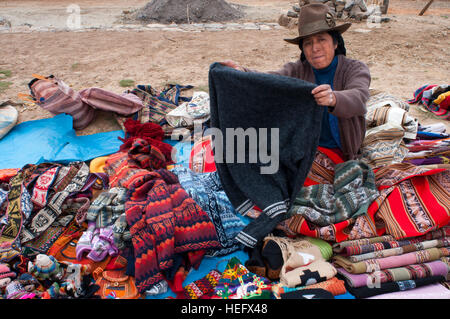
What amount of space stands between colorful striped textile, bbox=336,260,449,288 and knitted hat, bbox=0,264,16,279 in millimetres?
2094

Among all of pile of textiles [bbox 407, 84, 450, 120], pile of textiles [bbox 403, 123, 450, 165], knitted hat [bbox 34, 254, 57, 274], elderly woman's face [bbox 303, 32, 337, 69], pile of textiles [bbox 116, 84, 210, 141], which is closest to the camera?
knitted hat [bbox 34, 254, 57, 274]

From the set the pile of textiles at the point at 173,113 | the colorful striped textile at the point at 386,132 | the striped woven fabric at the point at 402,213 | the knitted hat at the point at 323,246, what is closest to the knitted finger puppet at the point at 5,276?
the striped woven fabric at the point at 402,213

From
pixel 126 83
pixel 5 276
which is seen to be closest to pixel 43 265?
pixel 5 276

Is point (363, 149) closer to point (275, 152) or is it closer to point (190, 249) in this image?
point (275, 152)

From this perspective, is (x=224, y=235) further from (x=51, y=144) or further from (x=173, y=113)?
(x=51, y=144)

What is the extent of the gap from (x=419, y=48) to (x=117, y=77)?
21.3 ft

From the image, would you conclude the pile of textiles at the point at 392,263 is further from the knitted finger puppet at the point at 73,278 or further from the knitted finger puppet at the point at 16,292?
the knitted finger puppet at the point at 16,292

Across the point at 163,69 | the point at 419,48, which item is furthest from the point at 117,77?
the point at 419,48

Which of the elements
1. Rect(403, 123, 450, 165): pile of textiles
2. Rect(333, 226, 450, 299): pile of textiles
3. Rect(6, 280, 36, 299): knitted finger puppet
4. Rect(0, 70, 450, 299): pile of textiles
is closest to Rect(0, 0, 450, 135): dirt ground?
Rect(403, 123, 450, 165): pile of textiles

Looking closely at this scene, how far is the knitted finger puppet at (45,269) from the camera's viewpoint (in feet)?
6.38

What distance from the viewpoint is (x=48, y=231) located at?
7.79ft

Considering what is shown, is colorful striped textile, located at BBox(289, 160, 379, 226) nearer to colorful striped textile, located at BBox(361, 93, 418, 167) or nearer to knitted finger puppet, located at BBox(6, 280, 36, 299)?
colorful striped textile, located at BBox(361, 93, 418, 167)

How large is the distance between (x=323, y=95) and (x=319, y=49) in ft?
2.17

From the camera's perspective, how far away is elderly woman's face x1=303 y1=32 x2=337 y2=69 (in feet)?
7.63
